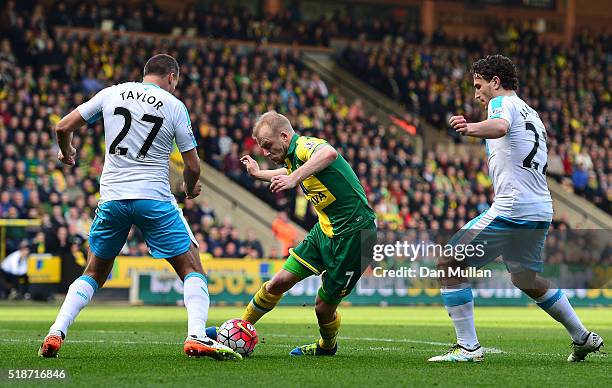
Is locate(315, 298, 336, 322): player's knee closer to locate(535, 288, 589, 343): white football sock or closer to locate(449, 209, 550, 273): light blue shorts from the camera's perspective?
locate(449, 209, 550, 273): light blue shorts

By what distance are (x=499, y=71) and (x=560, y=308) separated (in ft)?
6.28

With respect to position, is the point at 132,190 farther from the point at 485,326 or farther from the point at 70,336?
the point at 485,326

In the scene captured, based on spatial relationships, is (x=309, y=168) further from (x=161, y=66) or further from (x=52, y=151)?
(x=52, y=151)

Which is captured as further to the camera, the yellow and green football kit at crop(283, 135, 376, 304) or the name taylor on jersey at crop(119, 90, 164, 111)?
the yellow and green football kit at crop(283, 135, 376, 304)

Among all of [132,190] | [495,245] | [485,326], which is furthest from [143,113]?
[485,326]

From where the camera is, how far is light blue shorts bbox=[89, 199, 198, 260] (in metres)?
8.34

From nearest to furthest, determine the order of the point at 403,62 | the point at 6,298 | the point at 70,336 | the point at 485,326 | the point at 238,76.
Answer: the point at 70,336 < the point at 485,326 < the point at 6,298 < the point at 238,76 < the point at 403,62

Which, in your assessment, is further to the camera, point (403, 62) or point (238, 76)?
point (403, 62)

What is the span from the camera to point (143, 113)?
834cm

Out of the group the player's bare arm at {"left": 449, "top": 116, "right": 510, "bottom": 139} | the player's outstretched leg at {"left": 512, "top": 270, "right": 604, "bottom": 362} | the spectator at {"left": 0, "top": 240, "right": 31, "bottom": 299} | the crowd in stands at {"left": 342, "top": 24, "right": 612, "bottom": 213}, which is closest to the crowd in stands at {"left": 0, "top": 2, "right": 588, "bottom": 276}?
the spectator at {"left": 0, "top": 240, "right": 31, "bottom": 299}

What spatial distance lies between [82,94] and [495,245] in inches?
771

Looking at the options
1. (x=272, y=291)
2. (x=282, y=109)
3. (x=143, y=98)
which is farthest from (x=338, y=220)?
(x=282, y=109)

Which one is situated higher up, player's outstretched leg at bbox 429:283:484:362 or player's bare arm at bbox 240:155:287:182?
player's bare arm at bbox 240:155:287:182

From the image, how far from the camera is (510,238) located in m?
8.65
